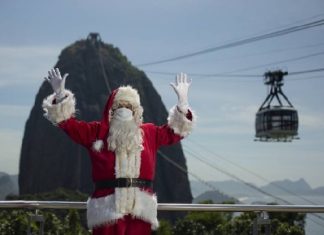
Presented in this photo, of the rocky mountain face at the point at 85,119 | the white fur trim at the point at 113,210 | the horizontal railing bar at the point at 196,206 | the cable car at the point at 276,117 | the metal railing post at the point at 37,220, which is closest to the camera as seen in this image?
the white fur trim at the point at 113,210

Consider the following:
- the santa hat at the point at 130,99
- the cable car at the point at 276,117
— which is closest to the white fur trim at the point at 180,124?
the santa hat at the point at 130,99

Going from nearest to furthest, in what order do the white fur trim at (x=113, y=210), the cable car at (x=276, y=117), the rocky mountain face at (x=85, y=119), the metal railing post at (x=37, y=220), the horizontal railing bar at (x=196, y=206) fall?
1. the white fur trim at (x=113, y=210)
2. the horizontal railing bar at (x=196, y=206)
3. the metal railing post at (x=37, y=220)
4. the cable car at (x=276, y=117)
5. the rocky mountain face at (x=85, y=119)

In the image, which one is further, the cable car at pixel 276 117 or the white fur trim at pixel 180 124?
the cable car at pixel 276 117

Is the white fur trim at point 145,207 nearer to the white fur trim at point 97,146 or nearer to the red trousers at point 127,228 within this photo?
the red trousers at point 127,228

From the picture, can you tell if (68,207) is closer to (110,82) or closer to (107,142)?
(107,142)

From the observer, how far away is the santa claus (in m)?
2.91

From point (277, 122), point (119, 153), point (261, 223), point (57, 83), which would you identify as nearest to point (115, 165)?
point (119, 153)

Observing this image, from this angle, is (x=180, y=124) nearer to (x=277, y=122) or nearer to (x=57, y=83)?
(x=57, y=83)

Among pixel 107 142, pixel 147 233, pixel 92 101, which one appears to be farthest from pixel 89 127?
pixel 92 101

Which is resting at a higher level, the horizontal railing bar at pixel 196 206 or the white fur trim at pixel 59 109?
the white fur trim at pixel 59 109

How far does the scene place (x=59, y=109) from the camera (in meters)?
2.98

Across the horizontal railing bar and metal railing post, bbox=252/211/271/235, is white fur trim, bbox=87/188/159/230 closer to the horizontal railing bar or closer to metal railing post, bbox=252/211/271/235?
the horizontal railing bar

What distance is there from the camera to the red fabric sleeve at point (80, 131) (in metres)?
2.99

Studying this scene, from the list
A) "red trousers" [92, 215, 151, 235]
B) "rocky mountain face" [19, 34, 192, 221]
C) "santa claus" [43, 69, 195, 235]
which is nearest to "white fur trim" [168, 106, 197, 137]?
"santa claus" [43, 69, 195, 235]
